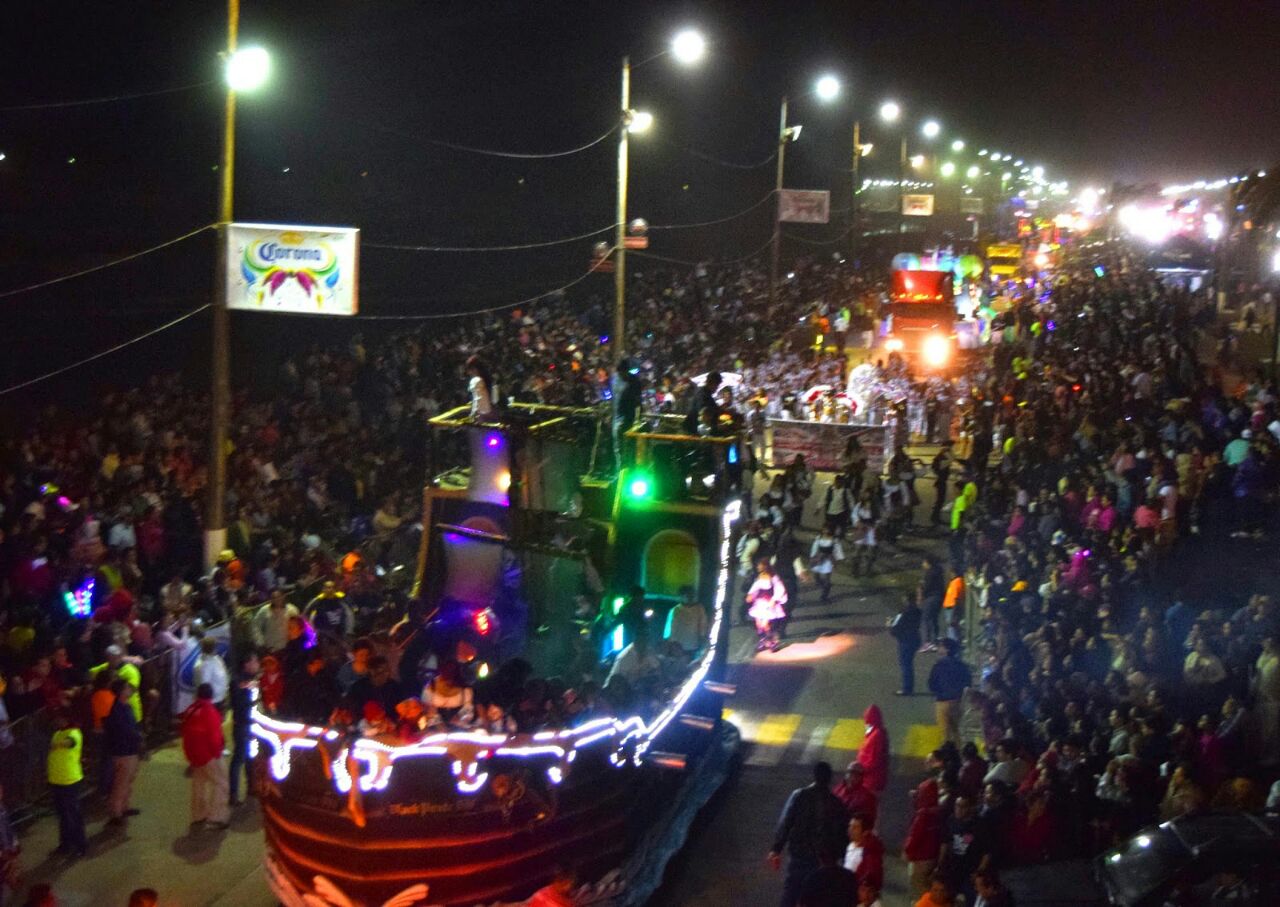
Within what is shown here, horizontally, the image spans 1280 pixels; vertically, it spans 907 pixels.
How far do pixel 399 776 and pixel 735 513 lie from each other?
5562 millimetres

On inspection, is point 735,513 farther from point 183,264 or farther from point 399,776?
point 183,264

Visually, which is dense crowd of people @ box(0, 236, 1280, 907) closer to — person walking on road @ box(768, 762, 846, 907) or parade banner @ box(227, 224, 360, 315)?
person walking on road @ box(768, 762, 846, 907)

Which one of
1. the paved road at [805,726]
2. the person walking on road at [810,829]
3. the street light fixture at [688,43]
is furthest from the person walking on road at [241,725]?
the street light fixture at [688,43]

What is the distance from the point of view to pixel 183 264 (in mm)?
27766

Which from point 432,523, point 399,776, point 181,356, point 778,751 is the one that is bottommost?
point 778,751

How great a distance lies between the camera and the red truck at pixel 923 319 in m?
38.3

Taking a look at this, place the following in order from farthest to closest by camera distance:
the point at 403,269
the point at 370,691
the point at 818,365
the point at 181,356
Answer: the point at 403,269 → the point at 818,365 → the point at 181,356 → the point at 370,691

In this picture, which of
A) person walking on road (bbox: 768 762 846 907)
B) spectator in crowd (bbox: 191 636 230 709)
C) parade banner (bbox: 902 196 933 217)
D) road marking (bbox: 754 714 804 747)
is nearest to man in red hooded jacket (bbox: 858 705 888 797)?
road marking (bbox: 754 714 804 747)

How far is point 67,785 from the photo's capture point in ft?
34.9

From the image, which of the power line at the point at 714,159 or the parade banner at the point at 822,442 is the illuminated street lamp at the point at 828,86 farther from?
the power line at the point at 714,159

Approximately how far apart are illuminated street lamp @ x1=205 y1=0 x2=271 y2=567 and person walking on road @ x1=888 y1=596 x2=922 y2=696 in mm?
7468

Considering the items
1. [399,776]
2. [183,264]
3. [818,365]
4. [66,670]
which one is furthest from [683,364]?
[399,776]

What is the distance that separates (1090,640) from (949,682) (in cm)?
148

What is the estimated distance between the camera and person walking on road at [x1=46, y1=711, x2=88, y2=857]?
418 inches
